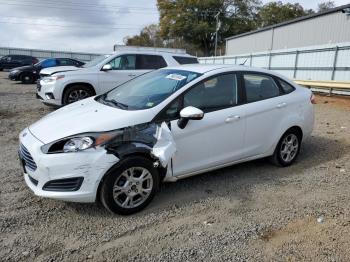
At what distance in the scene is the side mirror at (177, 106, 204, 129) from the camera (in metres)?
3.99

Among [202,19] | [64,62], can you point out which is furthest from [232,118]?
[202,19]

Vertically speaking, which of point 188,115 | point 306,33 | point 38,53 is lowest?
point 38,53

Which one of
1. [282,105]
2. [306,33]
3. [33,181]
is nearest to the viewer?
[33,181]

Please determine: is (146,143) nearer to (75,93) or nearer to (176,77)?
(176,77)

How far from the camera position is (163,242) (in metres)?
3.41

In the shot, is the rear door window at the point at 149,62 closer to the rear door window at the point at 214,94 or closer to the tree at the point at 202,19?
the rear door window at the point at 214,94

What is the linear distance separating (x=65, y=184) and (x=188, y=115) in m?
1.48

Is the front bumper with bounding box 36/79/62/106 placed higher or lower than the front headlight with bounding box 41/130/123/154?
lower

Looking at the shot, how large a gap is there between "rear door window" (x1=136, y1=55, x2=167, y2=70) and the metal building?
1636 centimetres

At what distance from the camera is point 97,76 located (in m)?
9.84

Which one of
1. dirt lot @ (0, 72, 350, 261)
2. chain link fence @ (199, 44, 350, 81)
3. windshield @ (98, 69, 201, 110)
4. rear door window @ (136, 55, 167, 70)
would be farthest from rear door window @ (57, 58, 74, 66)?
windshield @ (98, 69, 201, 110)

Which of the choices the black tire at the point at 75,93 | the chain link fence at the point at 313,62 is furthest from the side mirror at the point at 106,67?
the chain link fence at the point at 313,62

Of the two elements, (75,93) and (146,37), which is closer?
(75,93)

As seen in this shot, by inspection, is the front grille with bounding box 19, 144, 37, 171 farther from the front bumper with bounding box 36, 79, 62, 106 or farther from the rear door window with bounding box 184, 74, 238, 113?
the front bumper with bounding box 36, 79, 62, 106
